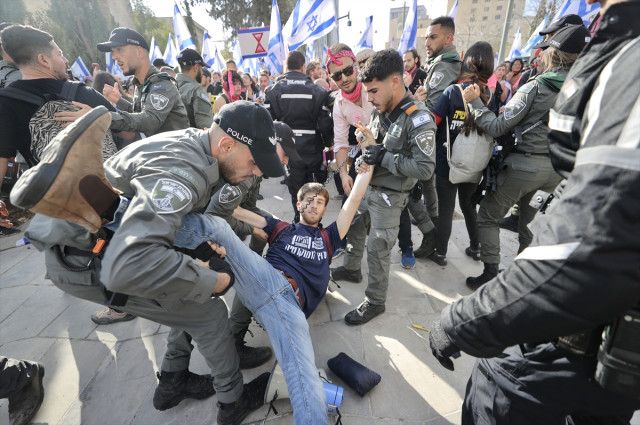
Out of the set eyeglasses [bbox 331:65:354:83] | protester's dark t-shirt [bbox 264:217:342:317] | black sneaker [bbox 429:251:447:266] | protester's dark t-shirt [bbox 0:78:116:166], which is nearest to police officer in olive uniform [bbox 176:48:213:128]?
protester's dark t-shirt [bbox 0:78:116:166]

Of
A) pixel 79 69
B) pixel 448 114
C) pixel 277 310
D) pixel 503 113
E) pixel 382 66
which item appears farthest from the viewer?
pixel 79 69

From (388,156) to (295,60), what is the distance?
2.23m

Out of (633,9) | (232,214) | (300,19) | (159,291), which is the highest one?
(300,19)

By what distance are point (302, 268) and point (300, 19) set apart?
4.82 metres

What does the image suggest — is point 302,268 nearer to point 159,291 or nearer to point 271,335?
point 271,335

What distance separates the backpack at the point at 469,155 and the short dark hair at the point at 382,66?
0.95 metres

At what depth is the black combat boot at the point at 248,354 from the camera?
84.8 inches

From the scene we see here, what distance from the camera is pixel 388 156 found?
227cm

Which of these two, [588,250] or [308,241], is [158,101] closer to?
[308,241]

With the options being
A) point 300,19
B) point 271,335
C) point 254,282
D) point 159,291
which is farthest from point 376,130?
point 300,19

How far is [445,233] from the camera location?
3.27m

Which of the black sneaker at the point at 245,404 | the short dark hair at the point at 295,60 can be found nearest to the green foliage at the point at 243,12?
the short dark hair at the point at 295,60

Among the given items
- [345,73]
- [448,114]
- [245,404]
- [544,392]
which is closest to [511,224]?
[448,114]

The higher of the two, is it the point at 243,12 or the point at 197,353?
the point at 243,12
